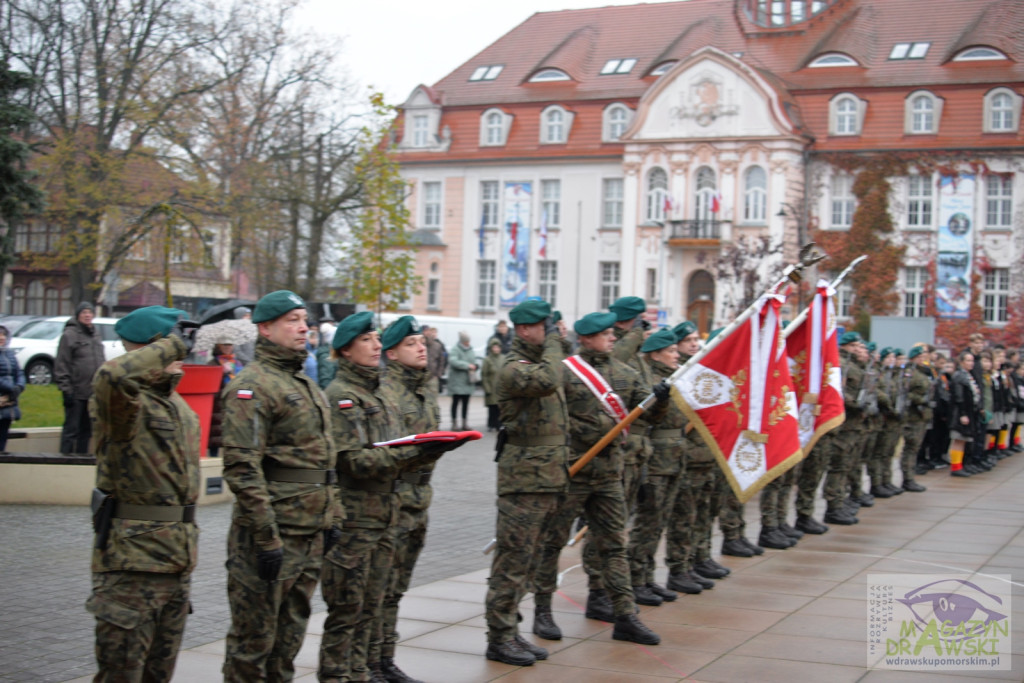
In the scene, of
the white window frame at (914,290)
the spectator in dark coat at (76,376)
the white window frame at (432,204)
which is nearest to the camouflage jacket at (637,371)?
the spectator in dark coat at (76,376)

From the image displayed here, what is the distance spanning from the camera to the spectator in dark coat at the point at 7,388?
1284 cm

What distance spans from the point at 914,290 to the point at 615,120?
14077 mm

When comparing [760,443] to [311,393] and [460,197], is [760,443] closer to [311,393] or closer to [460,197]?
[311,393]

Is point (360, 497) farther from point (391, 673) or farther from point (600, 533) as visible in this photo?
point (600, 533)

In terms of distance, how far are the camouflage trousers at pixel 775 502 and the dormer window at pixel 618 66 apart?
40600mm

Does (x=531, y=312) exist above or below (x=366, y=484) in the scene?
above

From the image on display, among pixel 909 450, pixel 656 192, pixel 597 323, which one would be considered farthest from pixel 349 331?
pixel 656 192

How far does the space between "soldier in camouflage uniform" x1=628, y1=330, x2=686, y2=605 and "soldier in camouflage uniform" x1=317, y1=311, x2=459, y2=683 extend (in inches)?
119

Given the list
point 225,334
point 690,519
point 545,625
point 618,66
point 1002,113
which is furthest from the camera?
point 618,66

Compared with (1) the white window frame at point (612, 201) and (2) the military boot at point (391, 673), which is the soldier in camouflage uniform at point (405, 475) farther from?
(1) the white window frame at point (612, 201)

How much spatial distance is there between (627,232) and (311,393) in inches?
1699

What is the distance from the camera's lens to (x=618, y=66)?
167 ft

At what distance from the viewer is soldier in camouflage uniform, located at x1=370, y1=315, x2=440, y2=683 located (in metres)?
6.66

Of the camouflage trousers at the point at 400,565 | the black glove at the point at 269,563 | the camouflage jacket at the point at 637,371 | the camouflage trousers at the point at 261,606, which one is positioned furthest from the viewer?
the camouflage jacket at the point at 637,371
